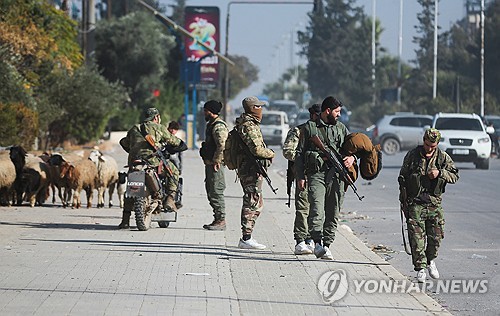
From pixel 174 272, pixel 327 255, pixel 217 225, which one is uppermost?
pixel 217 225

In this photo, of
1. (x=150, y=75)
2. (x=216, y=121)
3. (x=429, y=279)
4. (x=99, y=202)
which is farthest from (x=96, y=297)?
(x=150, y=75)

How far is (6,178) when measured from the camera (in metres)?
20.7

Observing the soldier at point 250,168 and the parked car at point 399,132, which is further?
the parked car at point 399,132

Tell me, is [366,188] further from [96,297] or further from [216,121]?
[96,297]

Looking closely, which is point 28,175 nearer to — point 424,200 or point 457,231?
point 457,231

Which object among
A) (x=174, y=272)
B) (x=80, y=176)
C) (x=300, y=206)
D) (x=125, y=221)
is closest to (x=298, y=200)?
(x=300, y=206)

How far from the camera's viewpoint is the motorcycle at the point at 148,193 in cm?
1670

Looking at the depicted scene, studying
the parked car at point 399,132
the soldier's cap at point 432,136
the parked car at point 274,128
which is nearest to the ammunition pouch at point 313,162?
the soldier's cap at point 432,136

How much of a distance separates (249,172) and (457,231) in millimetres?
4811

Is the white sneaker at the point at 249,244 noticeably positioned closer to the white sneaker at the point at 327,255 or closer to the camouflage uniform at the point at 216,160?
the white sneaker at the point at 327,255

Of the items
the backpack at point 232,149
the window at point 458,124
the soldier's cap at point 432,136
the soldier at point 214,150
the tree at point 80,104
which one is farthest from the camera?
the tree at point 80,104

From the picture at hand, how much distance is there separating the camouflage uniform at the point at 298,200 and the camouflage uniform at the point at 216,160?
252cm

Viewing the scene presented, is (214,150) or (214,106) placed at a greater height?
(214,106)

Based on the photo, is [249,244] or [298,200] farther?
[249,244]
